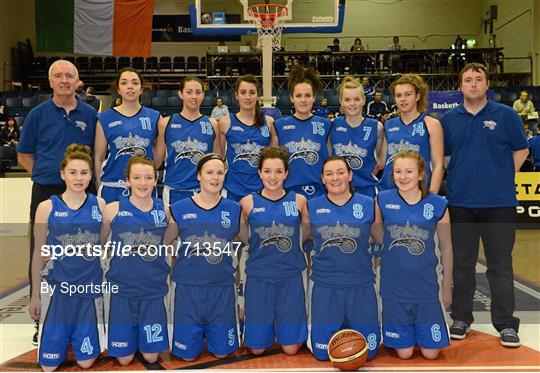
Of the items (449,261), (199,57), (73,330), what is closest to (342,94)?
(449,261)

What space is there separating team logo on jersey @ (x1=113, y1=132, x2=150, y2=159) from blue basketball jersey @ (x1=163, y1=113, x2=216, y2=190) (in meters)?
0.20

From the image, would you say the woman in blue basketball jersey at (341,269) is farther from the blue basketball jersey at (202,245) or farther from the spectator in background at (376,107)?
the spectator in background at (376,107)

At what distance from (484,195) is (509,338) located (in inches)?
37.0

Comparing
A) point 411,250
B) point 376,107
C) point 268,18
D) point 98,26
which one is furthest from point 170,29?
point 411,250

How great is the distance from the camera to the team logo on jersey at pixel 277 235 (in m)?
3.56

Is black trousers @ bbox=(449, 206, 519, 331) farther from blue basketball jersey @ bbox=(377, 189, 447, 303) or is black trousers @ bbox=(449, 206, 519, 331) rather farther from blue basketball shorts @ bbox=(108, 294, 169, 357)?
blue basketball shorts @ bbox=(108, 294, 169, 357)

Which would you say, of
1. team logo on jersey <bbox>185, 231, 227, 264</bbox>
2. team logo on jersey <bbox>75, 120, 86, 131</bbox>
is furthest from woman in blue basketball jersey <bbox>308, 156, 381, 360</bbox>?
team logo on jersey <bbox>75, 120, 86, 131</bbox>

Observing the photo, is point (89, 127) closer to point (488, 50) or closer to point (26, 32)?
point (488, 50)

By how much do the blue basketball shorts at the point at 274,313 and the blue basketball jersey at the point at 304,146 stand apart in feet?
2.69

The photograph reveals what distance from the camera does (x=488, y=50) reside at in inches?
599

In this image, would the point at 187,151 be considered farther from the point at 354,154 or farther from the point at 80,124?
the point at 354,154

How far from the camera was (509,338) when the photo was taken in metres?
3.64

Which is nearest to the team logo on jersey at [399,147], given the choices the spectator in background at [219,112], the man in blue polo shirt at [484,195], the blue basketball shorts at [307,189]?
the man in blue polo shirt at [484,195]

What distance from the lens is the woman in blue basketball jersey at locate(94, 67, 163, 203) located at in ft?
13.3
